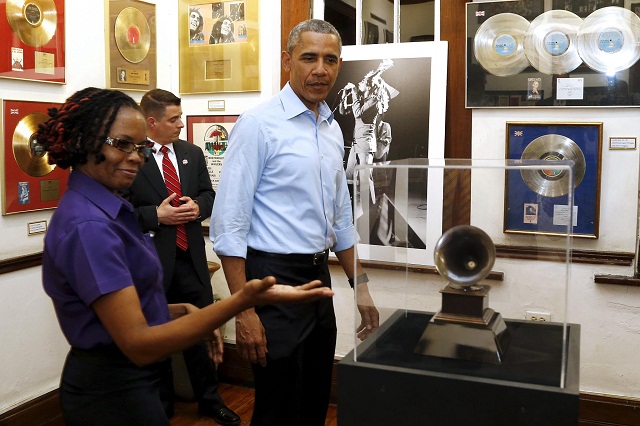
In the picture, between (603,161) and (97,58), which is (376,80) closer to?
(603,161)

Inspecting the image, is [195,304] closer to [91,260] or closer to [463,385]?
[91,260]

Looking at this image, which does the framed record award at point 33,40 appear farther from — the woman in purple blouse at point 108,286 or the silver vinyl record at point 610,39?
the silver vinyl record at point 610,39

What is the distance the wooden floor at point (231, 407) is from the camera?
3973mm

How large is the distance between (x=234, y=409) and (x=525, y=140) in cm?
234

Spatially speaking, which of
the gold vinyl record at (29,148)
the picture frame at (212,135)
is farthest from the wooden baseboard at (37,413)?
the picture frame at (212,135)

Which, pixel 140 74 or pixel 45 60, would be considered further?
pixel 140 74

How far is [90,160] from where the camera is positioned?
1717 mm

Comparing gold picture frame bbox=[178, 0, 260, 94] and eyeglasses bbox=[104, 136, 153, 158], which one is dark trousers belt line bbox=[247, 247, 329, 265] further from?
gold picture frame bbox=[178, 0, 260, 94]

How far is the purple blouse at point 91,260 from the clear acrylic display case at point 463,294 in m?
0.58

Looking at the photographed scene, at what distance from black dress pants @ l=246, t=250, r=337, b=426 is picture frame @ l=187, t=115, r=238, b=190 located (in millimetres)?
2004

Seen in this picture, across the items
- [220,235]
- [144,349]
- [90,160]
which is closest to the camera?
[144,349]

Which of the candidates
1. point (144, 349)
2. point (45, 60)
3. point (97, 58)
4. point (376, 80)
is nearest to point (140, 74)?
point (97, 58)

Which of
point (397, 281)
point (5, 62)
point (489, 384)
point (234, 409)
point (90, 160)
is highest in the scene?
point (5, 62)

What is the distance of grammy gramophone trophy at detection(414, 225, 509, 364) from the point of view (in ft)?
5.89
